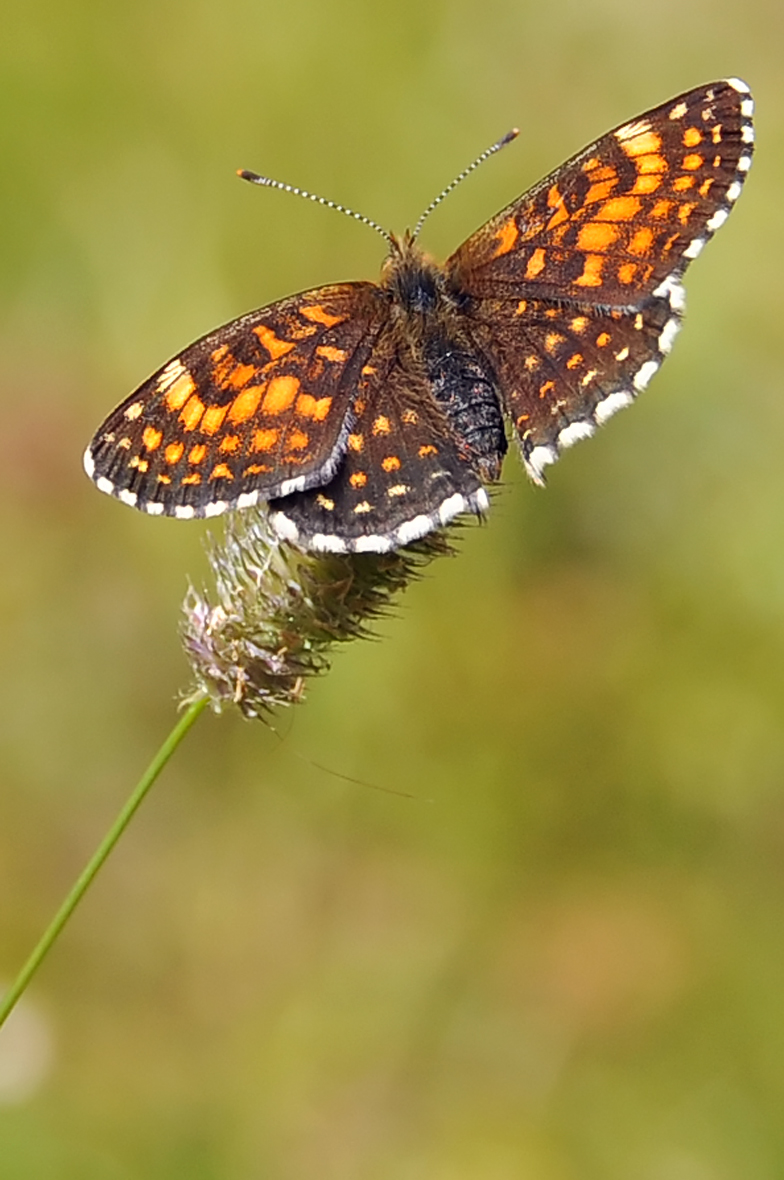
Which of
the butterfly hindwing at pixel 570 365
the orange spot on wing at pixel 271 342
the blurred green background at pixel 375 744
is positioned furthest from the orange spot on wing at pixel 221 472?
the blurred green background at pixel 375 744

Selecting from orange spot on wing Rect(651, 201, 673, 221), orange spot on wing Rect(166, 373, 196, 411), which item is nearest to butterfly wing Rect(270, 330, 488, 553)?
orange spot on wing Rect(166, 373, 196, 411)

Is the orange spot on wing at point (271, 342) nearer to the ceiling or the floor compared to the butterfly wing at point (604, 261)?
nearer to the floor

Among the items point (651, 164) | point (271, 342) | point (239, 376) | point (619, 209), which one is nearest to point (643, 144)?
point (651, 164)

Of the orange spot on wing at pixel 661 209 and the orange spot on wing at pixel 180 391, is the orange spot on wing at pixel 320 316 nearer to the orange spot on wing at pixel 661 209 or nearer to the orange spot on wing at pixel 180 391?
the orange spot on wing at pixel 180 391

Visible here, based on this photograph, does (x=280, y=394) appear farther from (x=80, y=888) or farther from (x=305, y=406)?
(x=80, y=888)

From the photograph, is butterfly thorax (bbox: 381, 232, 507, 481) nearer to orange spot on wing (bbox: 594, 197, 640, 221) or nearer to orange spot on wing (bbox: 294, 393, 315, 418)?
orange spot on wing (bbox: 294, 393, 315, 418)
